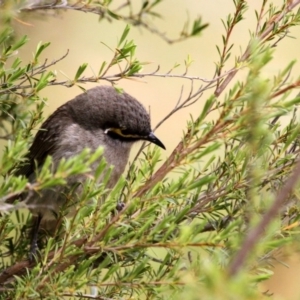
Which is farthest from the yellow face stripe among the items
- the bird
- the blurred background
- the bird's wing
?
the blurred background

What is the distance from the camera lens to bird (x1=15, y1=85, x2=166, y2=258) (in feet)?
9.94

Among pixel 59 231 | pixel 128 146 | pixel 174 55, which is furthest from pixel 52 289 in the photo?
pixel 174 55

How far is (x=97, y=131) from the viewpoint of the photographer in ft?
10.5

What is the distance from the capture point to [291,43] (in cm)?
677

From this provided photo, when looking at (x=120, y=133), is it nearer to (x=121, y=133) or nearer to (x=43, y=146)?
(x=121, y=133)

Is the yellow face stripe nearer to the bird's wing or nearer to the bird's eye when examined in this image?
the bird's eye

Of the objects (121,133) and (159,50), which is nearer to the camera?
(121,133)

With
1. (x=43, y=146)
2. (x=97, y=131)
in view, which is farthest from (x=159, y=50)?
(x=43, y=146)

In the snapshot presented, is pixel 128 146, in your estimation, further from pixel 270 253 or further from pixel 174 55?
pixel 174 55

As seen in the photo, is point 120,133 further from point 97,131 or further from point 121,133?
point 97,131

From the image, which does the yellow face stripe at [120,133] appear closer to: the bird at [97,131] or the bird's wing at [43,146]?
the bird at [97,131]

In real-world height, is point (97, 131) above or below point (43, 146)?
above

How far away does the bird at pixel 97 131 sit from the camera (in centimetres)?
303

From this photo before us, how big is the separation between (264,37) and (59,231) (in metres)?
0.94
